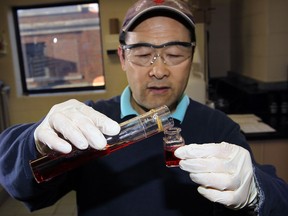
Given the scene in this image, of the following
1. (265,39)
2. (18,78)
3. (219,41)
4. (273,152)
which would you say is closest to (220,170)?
(273,152)

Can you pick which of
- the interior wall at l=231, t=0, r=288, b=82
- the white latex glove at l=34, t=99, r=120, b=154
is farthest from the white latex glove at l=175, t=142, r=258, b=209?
the interior wall at l=231, t=0, r=288, b=82

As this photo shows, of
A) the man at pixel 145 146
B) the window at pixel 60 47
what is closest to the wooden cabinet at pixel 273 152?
the man at pixel 145 146

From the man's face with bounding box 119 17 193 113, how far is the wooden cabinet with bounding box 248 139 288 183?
125 cm

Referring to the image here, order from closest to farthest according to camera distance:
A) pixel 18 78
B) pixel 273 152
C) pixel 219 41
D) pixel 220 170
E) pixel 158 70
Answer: pixel 220 170 < pixel 158 70 < pixel 273 152 < pixel 18 78 < pixel 219 41

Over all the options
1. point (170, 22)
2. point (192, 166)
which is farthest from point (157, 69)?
point (192, 166)

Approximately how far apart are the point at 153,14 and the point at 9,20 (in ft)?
10.2

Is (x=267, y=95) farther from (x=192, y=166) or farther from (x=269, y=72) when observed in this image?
(x=192, y=166)

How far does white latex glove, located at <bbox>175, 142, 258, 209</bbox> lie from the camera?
2.34 ft

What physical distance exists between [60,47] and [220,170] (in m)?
3.35

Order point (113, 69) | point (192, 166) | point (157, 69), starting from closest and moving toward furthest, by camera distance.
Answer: point (192, 166) → point (157, 69) → point (113, 69)

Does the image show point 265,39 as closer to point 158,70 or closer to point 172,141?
point 158,70

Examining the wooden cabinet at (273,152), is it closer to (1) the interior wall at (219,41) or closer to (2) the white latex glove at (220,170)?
(2) the white latex glove at (220,170)

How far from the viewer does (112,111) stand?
115 cm

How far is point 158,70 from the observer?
98 cm
